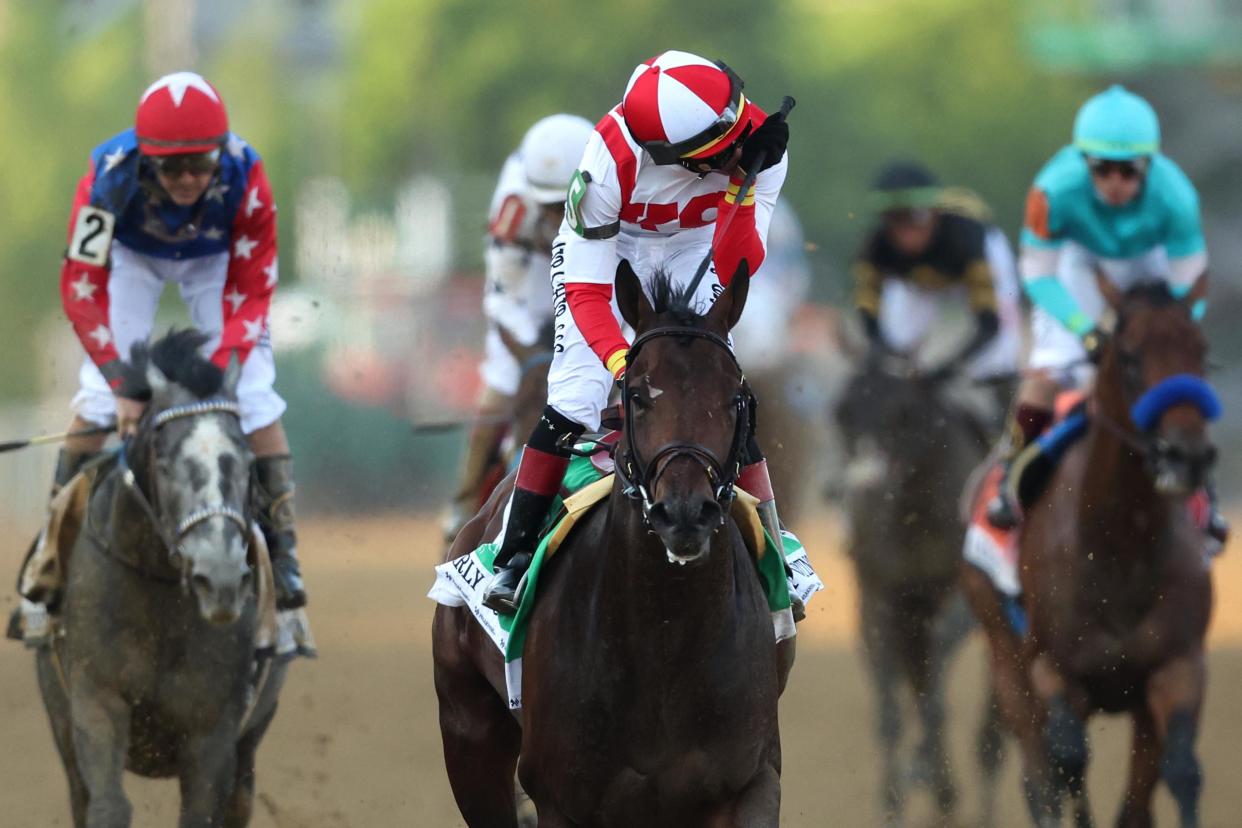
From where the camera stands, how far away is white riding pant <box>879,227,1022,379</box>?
1064cm

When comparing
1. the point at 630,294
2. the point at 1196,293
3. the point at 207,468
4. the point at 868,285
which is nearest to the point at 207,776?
the point at 207,468

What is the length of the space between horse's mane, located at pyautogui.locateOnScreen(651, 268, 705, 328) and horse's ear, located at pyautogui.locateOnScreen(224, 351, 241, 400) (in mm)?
2116

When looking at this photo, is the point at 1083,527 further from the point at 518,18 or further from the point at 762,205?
the point at 518,18

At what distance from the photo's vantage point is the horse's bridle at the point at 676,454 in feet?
14.7

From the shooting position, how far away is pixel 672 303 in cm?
482

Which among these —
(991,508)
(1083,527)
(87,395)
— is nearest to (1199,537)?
(1083,527)

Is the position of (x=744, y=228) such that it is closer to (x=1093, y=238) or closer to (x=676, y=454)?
(x=676, y=454)

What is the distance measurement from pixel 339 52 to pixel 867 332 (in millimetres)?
21106

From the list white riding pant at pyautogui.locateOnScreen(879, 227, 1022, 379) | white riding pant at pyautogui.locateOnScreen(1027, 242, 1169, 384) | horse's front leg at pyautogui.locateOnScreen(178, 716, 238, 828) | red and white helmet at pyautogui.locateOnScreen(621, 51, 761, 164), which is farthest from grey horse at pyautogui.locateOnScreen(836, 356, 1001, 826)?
red and white helmet at pyautogui.locateOnScreen(621, 51, 761, 164)

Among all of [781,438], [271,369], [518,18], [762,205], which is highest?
[518,18]

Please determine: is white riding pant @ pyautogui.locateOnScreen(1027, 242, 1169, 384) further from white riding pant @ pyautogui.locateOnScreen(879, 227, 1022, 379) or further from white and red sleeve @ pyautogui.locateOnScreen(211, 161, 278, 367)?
white and red sleeve @ pyautogui.locateOnScreen(211, 161, 278, 367)

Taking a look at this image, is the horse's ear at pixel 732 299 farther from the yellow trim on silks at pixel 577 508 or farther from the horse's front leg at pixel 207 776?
the horse's front leg at pixel 207 776

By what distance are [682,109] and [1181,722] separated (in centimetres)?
313

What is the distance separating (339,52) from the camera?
3069 cm
